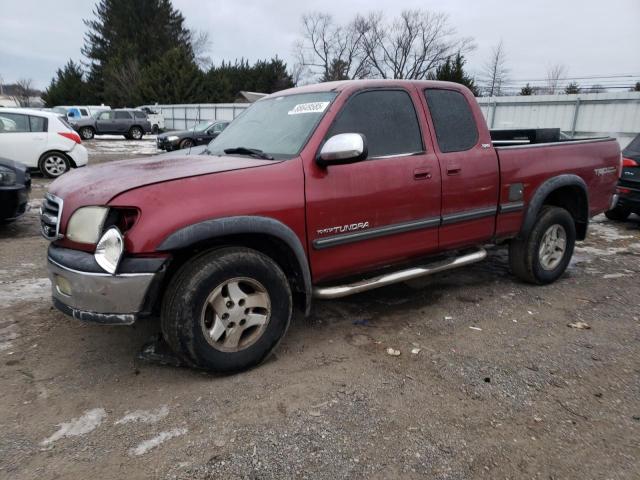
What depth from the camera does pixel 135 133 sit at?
26.7 m

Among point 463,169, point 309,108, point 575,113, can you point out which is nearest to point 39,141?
point 309,108

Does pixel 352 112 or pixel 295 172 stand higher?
pixel 352 112

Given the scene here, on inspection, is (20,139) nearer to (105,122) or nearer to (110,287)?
(110,287)

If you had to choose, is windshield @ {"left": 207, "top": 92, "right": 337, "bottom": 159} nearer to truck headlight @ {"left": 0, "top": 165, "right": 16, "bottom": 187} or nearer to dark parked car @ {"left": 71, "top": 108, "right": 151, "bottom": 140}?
truck headlight @ {"left": 0, "top": 165, "right": 16, "bottom": 187}

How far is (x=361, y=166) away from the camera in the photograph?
10.7 ft

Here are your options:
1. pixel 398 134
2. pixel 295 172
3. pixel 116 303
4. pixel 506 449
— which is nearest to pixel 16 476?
pixel 116 303

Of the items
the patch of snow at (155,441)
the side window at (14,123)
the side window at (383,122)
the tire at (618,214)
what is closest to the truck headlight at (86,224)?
the patch of snow at (155,441)

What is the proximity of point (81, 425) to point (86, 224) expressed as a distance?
1.09 m

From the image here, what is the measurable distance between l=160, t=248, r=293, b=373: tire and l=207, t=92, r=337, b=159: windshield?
0.83 metres

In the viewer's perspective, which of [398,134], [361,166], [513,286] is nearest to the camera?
[361,166]

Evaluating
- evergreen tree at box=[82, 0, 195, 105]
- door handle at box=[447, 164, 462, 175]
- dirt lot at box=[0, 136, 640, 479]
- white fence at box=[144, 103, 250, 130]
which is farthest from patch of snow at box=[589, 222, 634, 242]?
evergreen tree at box=[82, 0, 195, 105]

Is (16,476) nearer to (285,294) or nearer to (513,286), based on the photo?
(285,294)

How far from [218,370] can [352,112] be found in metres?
2.01

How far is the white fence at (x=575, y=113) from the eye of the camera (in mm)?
13094
